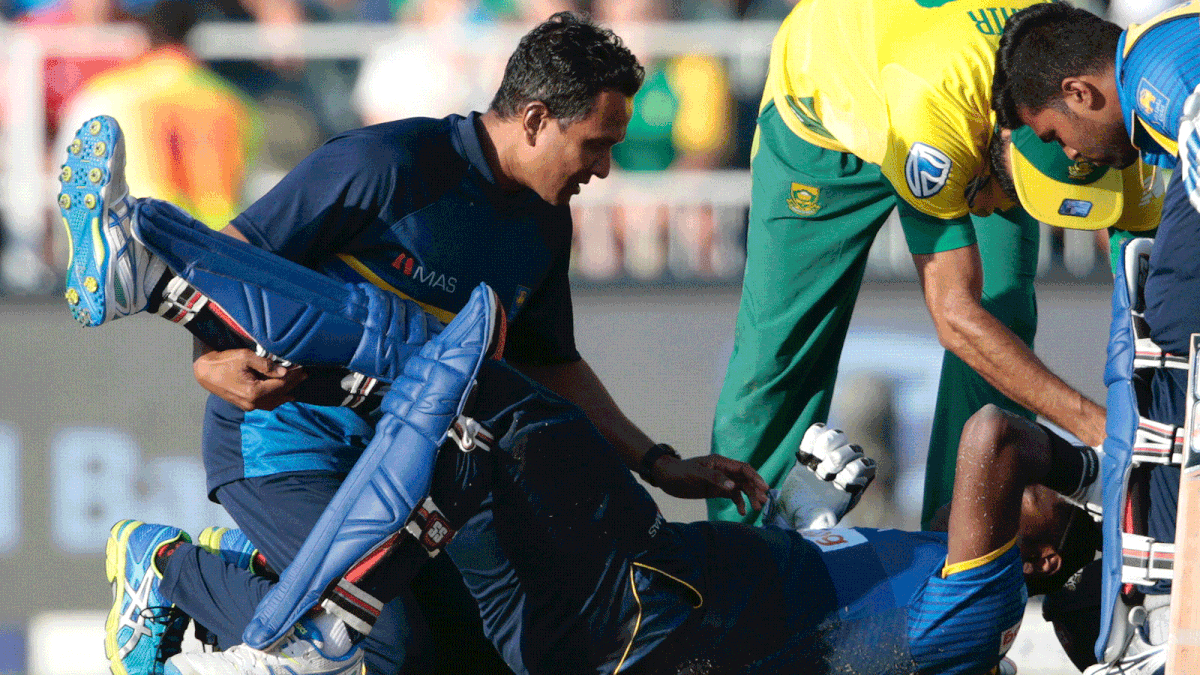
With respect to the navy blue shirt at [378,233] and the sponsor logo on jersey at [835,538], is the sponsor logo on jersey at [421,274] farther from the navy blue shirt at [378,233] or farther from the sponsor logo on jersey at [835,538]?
the sponsor logo on jersey at [835,538]

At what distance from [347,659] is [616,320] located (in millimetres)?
2412

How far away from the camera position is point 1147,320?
8.19ft

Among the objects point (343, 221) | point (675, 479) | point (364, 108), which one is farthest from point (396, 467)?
point (364, 108)

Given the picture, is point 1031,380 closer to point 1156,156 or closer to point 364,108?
point 1156,156

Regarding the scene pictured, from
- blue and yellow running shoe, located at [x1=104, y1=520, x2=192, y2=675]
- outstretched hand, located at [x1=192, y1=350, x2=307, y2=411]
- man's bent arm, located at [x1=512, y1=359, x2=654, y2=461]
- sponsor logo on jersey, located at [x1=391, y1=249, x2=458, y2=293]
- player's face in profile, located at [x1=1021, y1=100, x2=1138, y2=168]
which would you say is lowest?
blue and yellow running shoe, located at [x1=104, y1=520, x2=192, y2=675]

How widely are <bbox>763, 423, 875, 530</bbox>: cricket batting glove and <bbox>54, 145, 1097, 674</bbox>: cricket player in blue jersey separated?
14.9 inches

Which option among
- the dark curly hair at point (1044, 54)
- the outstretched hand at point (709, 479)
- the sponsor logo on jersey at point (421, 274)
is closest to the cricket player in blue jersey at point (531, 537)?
the sponsor logo on jersey at point (421, 274)

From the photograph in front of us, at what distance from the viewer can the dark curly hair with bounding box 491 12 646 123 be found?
2639 millimetres

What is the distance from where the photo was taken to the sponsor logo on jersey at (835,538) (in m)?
2.55

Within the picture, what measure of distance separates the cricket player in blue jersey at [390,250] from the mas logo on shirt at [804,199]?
0.84 meters

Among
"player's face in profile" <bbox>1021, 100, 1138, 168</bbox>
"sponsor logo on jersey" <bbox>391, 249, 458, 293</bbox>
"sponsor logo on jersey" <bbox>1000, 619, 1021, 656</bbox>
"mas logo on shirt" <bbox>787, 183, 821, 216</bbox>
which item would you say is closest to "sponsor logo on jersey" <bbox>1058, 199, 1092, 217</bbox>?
"player's face in profile" <bbox>1021, 100, 1138, 168</bbox>

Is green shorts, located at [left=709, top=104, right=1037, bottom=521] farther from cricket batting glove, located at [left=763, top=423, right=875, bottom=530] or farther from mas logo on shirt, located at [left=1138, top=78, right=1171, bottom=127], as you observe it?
mas logo on shirt, located at [left=1138, top=78, right=1171, bottom=127]

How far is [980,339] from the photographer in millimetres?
3082

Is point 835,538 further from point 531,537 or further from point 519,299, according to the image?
point 519,299
